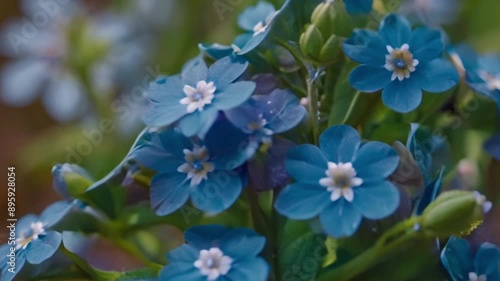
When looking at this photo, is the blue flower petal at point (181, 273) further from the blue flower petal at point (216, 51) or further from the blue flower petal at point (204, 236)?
the blue flower petal at point (216, 51)

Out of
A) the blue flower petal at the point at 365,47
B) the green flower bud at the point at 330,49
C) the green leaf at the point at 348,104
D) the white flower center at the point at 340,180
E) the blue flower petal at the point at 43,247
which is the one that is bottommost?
the blue flower petal at the point at 43,247

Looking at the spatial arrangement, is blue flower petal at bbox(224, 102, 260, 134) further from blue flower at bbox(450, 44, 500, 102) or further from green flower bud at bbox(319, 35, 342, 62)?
blue flower at bbox(450, 44, 500, 102)

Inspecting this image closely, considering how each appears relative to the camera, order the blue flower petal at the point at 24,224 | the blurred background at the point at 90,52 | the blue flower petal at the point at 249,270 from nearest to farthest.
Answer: the blue flower petal at the point at 249,270 < the blue flower petal at the point at 24,224 < the blurred background at the point at 90,52

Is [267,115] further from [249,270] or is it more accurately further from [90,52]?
[90,52]

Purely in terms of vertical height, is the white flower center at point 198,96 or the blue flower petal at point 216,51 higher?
the white flower center at point 198,96

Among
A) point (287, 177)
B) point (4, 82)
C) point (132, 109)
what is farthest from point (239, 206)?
point (4, 82)

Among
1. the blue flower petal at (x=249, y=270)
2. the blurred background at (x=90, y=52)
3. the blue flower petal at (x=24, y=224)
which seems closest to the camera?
the blue flower petal at (x=249, y=270)

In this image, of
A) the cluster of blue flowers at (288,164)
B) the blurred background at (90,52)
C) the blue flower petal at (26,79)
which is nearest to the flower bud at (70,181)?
the cluster of blue flowers at (288,164)
